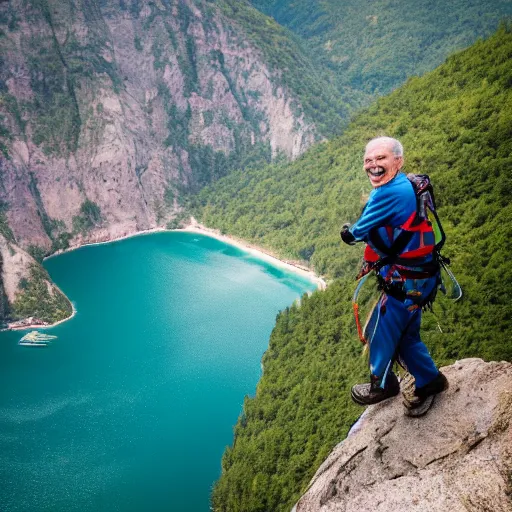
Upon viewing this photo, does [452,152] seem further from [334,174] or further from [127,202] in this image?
[127,202]

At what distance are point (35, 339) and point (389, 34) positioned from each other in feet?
376

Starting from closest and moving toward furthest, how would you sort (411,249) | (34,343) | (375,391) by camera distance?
(411,249) < (375,391) < (34,343)

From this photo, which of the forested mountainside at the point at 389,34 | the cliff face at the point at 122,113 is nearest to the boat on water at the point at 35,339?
the cliff face at the point at 122,113

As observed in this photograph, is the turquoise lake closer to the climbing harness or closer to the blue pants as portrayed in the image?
the blue pants

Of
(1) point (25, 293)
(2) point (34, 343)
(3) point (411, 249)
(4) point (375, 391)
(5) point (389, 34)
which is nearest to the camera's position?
(3) point (411, 249)

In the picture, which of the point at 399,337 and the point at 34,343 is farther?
the point at 34,343

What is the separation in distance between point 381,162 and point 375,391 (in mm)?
2708

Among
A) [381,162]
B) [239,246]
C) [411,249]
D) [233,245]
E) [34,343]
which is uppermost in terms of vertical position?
[381,162]

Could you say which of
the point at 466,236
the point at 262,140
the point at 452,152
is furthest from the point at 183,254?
the point at 466,236

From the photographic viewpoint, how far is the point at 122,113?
68.1 meters

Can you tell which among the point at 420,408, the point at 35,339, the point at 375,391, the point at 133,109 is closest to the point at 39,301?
the point at 35,339

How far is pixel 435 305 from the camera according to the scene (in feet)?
62.4

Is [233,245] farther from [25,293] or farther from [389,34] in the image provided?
[389,34]

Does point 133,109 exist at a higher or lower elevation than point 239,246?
higher
